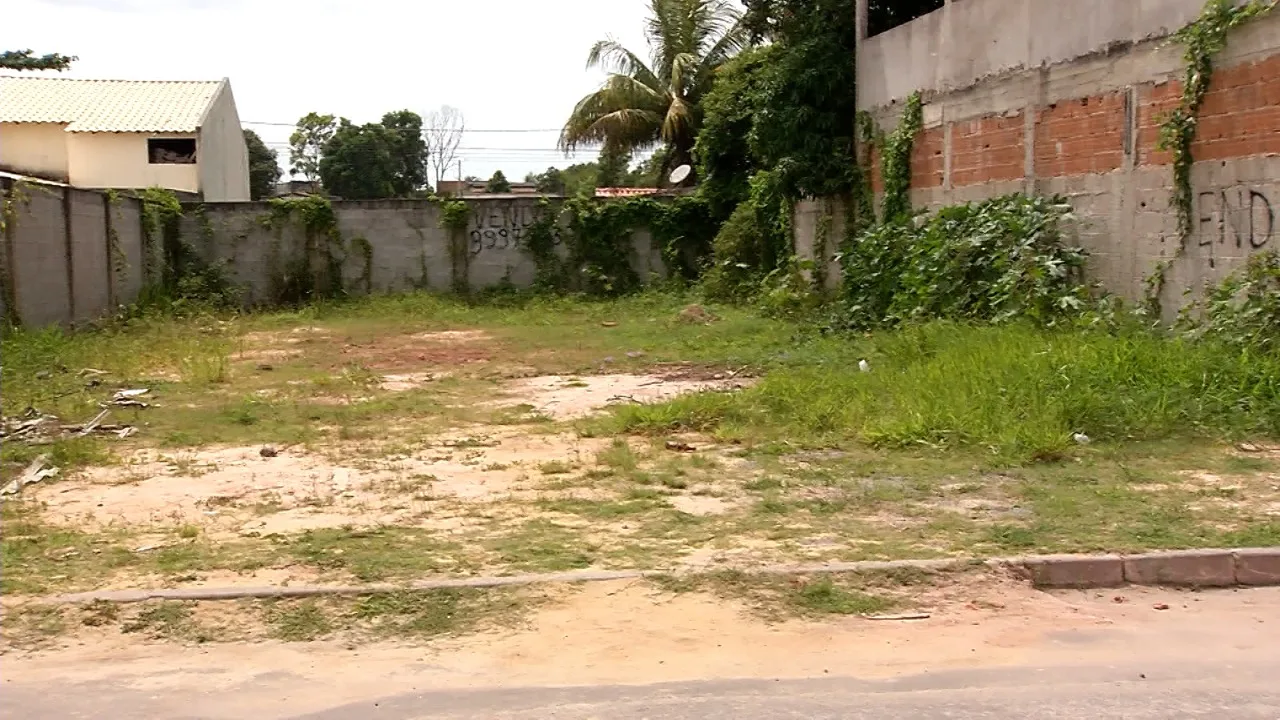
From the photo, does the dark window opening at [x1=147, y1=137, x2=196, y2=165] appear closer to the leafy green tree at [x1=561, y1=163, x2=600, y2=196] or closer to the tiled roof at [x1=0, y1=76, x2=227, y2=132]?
the tiled roof at [x1=0, y1=76, x2=227, y2=132]

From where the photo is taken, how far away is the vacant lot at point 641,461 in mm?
5414

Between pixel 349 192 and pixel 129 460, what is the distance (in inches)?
1801

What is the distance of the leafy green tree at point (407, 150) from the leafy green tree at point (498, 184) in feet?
12.6

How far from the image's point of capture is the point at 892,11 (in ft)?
57.8

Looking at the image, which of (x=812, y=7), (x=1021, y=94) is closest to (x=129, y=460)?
(x=1021, y=94)

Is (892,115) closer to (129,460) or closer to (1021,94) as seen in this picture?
(1021,94)

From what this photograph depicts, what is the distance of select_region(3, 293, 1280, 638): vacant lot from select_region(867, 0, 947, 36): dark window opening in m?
7.35

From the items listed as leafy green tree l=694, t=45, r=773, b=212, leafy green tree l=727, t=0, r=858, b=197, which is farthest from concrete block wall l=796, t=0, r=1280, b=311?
leafy green tree l=694, t=45, r=773, b=212

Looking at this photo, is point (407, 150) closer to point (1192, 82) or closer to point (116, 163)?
point (116, 163)

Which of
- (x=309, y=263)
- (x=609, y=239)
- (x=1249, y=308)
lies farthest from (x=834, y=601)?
(x=309, y=263)

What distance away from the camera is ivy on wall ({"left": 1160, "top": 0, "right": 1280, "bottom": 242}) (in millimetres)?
9773

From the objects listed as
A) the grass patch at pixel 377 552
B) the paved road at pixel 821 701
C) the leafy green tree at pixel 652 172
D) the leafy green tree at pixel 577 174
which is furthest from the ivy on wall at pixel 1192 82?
the leafy green tree at pixel 577 174

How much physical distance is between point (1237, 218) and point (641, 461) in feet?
20.3

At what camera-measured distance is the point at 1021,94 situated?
506 inches
